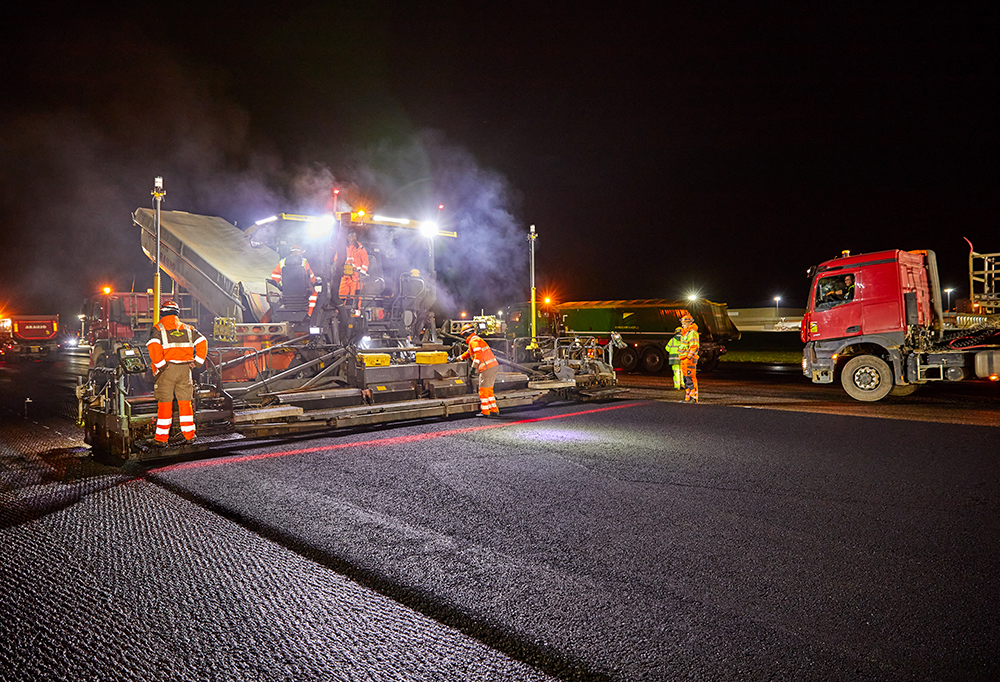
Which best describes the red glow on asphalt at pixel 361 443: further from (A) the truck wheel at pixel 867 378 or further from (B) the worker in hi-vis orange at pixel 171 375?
(A) the truck wheel at pixel 867 378

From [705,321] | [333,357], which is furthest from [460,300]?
[705,321]

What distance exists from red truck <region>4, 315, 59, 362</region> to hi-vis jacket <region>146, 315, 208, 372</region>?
2529cm

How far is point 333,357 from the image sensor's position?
8.20 m

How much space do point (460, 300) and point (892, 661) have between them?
860 cm

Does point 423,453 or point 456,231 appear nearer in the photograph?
point 423,453

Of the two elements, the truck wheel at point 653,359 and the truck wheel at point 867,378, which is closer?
the truck wheel at point 867,378

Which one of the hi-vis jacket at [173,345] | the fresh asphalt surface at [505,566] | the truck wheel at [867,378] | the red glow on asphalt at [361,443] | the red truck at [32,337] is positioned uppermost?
the red truck at [32,337]

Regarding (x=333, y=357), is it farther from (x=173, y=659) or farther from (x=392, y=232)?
(x=173, y=659)

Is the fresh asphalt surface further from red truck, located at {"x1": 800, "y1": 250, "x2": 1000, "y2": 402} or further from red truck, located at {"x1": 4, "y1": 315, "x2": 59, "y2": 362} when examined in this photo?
red truck, located at {"x1": 4, "y1": 315, "x2": 59, "y2": 362}

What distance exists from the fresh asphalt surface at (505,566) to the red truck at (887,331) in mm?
4542

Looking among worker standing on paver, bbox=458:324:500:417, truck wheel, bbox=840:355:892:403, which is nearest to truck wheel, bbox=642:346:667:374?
truck wheel, bbox=840:355:892:403

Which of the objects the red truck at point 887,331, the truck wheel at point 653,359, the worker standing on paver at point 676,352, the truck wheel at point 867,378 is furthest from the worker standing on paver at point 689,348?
the truck wheel at point 653,359

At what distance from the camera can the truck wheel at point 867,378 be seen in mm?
10742

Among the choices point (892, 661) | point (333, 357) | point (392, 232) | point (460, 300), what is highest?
point (392, 232)
